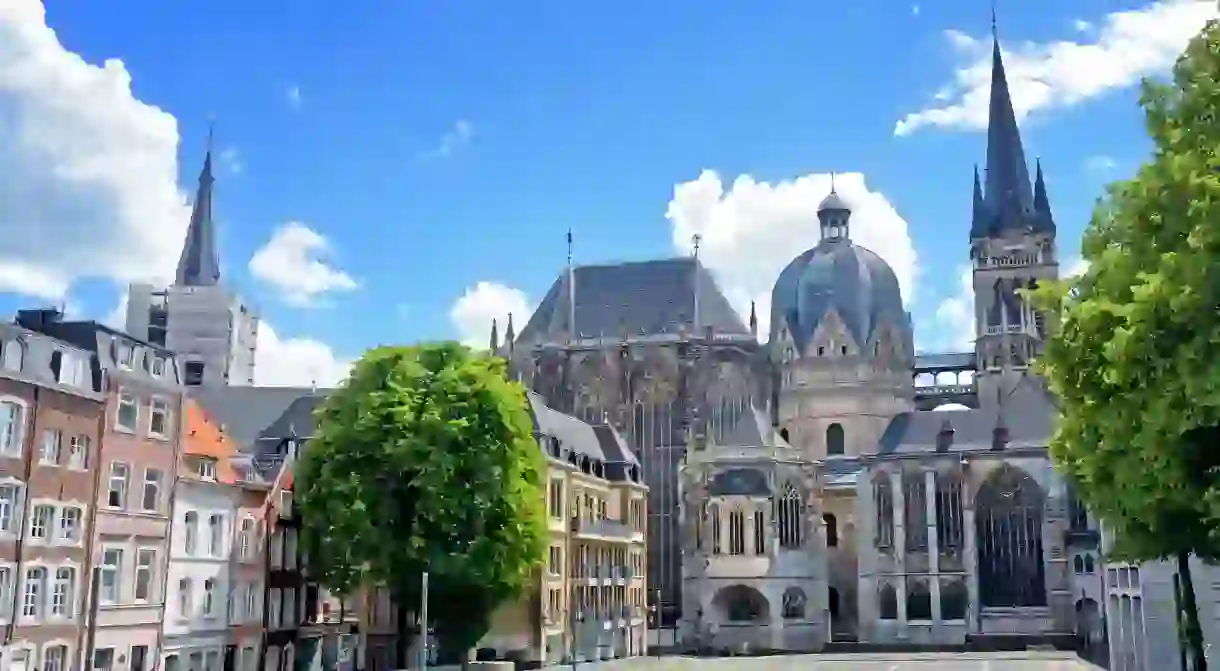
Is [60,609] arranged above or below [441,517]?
below

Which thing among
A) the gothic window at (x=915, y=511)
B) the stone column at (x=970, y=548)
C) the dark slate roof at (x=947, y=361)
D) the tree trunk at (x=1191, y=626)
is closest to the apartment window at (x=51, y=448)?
the tree trunk at (x=1191, y=626)

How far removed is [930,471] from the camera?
3455 inches

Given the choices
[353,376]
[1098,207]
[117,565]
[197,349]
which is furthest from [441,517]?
[197,349]

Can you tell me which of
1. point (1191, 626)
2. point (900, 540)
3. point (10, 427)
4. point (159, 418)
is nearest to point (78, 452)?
point (10, 427)

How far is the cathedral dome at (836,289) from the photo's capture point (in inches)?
4077

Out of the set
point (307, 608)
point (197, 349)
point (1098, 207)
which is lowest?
point (307, 608)

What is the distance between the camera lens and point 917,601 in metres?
86.8

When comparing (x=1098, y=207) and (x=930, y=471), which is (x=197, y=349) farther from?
(x=1098, y=207)

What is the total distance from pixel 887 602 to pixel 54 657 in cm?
6161

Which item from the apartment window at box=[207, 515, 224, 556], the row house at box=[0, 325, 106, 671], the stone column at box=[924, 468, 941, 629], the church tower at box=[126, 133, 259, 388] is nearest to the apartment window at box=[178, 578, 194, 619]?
the apartment window at box=[207, 515, 224, 556]

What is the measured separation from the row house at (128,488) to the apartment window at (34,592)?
1849 mm

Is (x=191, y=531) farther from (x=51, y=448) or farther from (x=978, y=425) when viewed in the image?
(x=978, y=425)

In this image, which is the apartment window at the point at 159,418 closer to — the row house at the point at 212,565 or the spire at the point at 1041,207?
the row house at the point at 212,565

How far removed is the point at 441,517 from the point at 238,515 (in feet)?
27.1
